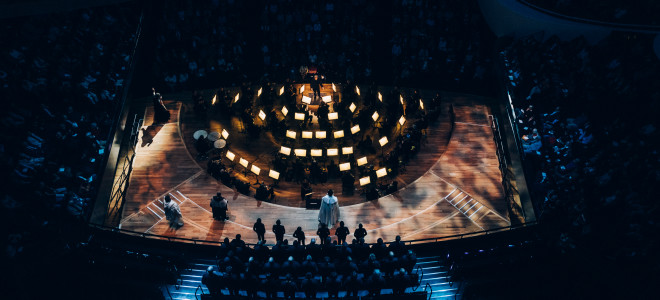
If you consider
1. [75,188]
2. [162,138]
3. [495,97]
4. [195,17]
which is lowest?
[75,188]

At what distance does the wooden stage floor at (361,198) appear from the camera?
1727 centimetres

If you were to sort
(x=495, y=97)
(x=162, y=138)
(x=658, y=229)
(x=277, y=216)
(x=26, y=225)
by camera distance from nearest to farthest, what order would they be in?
(x=658, y=229), (x=26, y=225), (x=277, y=216), (x=162, y=138), (x=495, y=97)

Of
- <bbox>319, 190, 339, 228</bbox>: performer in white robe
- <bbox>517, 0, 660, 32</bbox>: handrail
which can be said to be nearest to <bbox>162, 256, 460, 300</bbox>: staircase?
<bbox>319, 190, 339, 228</bbox>: performer in white robe

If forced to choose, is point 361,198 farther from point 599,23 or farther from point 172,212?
point 599,23

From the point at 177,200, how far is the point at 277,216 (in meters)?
4.00

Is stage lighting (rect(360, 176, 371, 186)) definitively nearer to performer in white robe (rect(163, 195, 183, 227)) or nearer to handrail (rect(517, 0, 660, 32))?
performer in white robe (rect(163, 195, 183, 227))

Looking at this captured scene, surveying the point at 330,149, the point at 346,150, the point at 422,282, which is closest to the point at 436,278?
the point at 422,282

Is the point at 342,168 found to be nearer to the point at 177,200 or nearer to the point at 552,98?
the point at 177,200

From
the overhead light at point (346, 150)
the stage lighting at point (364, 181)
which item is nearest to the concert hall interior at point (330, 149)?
the stage lighting at point (364, 181)

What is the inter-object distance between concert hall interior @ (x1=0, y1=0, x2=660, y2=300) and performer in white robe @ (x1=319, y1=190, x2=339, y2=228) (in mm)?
72

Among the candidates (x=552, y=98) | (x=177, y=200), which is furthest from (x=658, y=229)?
(x=177, y=200)

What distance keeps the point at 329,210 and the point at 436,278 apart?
434cm

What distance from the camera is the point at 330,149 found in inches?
731

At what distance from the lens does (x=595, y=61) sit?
1817 cm
